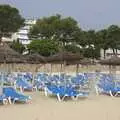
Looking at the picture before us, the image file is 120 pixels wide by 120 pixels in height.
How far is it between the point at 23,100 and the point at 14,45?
42.6m

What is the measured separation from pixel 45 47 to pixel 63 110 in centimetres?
4035

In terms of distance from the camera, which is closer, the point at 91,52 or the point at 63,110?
the point at 63,110

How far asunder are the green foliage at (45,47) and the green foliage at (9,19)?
453 centimetres

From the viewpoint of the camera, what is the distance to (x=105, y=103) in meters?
13.0

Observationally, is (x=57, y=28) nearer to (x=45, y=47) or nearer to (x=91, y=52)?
(x=45, y=47)

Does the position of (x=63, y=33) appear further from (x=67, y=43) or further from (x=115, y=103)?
(x=115, y=103)

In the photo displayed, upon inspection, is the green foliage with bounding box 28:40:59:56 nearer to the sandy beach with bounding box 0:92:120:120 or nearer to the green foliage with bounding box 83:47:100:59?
the green foliage with bounding box 83:47:100:59

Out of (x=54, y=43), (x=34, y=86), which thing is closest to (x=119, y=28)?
(x=54, y=43)

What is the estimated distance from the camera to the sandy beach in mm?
9665

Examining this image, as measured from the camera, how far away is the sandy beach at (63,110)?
966 cm

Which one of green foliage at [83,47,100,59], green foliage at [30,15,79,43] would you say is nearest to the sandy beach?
green foliage at [30,15,79,43]

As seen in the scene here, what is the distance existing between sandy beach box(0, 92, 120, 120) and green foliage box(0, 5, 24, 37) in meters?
33.4

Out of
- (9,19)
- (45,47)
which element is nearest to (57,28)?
(45,47)

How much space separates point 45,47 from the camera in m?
51.1
